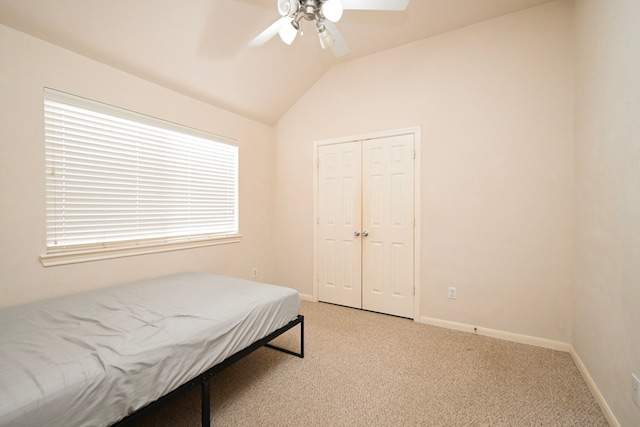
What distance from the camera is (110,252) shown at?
2.32 meters

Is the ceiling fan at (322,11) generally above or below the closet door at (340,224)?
above

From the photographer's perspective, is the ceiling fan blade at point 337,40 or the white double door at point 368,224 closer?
the ceiling fan blade at point 337,40

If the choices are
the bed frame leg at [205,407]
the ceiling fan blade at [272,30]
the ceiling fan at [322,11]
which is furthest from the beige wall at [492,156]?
the bed frame leg at [205,407]

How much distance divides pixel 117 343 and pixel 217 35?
2481 millimetres

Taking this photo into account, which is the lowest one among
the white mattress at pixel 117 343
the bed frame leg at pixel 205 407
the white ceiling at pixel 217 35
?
the bed frame leg at pixel 205 407

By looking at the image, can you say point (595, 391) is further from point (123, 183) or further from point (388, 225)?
point (123, 183)

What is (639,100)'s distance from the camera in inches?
53.9

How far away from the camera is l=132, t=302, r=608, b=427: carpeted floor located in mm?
1611

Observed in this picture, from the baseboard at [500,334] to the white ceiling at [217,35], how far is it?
3.03 meters

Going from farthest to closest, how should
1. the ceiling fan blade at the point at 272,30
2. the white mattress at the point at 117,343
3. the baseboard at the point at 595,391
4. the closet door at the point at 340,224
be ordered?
the closet door at the point at 340,224 → the ceiling fan blade at the point at 272,30 → the baseboard at the point at 595,391 → the white mattress at the point at 117,343

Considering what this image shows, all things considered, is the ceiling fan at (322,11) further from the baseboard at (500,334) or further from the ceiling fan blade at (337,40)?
the baseboard at (500,334)

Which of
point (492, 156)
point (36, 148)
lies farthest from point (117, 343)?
point (492, 156)

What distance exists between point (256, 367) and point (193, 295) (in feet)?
2.45

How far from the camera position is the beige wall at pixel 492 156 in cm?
242
